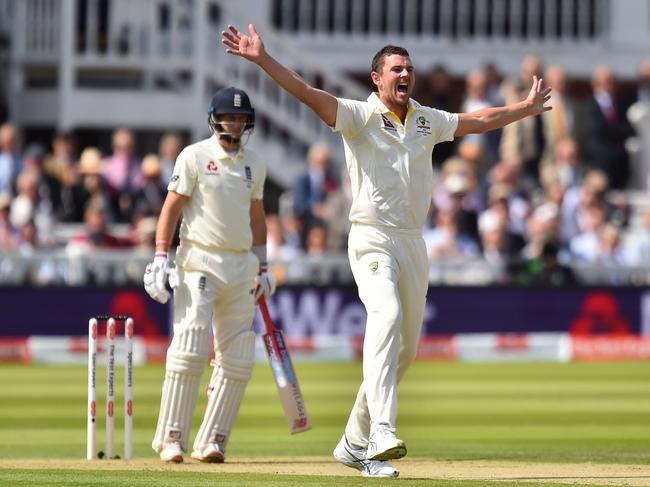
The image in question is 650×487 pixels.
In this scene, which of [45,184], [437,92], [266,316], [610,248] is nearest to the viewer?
[266,316]

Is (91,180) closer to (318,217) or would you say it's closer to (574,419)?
(318,217)

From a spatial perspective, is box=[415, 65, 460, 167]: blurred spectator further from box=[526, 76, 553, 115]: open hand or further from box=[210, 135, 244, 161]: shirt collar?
box=[526, 76, 553, 115]: open hand

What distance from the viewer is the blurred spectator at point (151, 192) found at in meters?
17.7

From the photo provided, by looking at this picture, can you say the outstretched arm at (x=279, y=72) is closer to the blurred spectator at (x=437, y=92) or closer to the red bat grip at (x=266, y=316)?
the red bat grip at (x=266, y=316)

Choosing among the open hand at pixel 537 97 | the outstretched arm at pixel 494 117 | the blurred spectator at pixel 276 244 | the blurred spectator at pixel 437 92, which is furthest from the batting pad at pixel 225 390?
the blurred spectator at pixel 437 92

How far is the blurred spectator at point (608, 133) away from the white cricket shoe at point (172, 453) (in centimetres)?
1146

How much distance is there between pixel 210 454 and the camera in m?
9.05

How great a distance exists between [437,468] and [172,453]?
4.32 ft

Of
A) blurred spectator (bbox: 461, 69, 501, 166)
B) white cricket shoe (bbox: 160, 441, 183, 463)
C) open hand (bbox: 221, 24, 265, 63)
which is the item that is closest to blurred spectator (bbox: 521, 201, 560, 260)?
blurred spectator (bbox: 461, 69, 501, 166)

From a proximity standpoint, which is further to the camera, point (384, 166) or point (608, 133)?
point (608, 133)

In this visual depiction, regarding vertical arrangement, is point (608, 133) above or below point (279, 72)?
below

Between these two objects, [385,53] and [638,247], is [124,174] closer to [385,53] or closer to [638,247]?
[638,247]

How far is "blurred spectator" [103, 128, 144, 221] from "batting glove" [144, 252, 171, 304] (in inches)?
362

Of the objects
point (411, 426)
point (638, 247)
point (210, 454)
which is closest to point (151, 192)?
point (638, 247)
